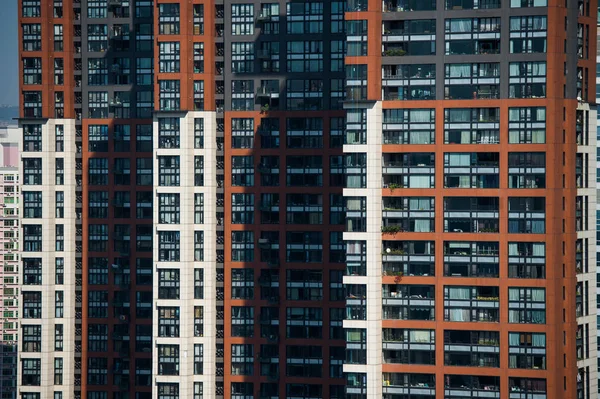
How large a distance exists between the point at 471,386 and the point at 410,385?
612cm

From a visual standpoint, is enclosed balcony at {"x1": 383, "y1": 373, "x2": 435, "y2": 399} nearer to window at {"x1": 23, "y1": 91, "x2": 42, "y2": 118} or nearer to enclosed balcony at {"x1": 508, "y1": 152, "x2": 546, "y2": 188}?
enclosed balcony at {"x1": 508, "y1": 152, "x2": 546, "y2": 188}

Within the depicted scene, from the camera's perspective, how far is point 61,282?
590 feet

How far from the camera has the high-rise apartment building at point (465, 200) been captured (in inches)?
5576

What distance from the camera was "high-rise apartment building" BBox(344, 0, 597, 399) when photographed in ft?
465

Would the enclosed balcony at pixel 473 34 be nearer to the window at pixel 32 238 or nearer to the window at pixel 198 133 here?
the window at pixel 198 133

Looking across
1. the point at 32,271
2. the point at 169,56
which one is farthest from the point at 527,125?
the point at 32,271

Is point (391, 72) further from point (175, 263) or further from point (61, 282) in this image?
point (61, 282)

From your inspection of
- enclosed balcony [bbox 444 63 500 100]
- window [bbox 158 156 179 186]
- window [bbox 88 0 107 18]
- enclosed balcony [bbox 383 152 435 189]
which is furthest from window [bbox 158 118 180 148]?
enclosed balcony [bbox 444 63 500 100]

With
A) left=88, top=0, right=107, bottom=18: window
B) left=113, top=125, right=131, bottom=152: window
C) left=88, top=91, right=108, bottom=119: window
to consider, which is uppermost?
left=88, top=0, right=107, bottom=18: window

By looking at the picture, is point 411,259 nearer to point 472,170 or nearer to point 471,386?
point 472,170

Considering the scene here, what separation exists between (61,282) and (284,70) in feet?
129

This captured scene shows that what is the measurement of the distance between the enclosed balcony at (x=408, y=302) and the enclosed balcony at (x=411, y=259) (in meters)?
1.49

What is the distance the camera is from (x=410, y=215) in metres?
144

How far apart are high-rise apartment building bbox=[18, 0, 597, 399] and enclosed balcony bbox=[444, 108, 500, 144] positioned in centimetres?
20
